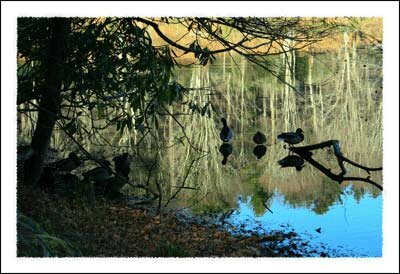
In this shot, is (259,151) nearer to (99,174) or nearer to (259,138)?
(259,138)

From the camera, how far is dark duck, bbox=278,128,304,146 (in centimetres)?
436

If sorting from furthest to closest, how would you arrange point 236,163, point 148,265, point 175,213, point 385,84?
point 236,163 < point 175,213 < point 385,84 < point 148,265

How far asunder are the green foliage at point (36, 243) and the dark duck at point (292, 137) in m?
1.51

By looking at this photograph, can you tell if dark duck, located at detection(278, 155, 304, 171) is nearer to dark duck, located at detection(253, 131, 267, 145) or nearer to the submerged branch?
the submerged branch

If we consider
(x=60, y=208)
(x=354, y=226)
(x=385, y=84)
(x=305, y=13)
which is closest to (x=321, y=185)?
(x=354, y=226)

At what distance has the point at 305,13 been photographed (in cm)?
386

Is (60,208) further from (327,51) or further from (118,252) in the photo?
(327,51)

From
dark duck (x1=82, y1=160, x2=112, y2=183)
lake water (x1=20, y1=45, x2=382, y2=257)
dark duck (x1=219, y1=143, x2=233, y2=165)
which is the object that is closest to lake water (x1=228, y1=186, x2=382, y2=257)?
lake water (x1=20, y1=45, x2=382, y2=257)

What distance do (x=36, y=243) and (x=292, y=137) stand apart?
1724 millimetres

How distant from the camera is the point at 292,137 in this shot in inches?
174

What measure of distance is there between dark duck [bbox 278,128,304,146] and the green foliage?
4.95 ft

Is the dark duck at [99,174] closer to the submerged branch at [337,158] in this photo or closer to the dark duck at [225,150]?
the dark duck at [225,150]

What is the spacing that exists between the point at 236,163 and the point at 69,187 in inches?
43.9

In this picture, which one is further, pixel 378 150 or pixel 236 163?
pixel 236 163
